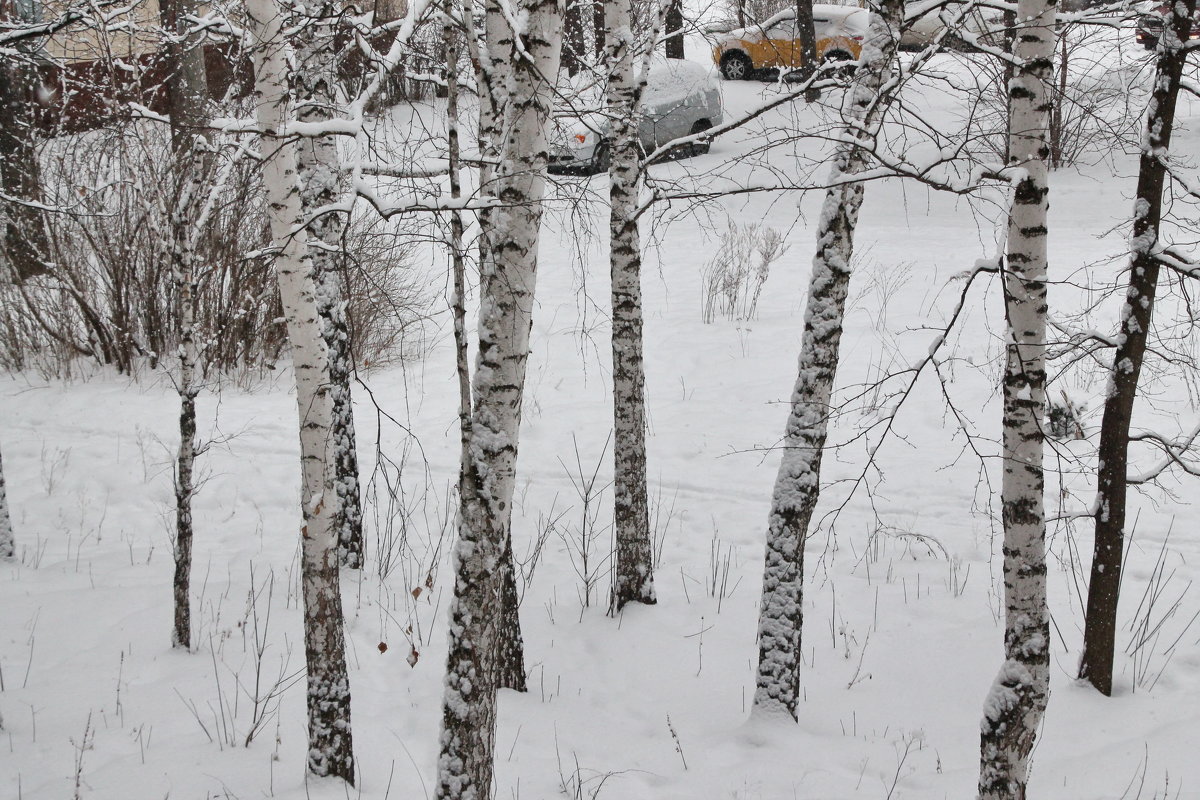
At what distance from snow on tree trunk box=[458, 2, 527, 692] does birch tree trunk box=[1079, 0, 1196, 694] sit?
106 inches

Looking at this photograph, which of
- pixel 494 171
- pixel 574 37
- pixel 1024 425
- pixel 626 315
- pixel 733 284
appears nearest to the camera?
pixel 1024 425

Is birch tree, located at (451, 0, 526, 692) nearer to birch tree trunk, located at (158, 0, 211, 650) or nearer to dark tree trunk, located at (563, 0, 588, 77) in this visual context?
birch tree trunk, located at (158, 0, 211, 650)

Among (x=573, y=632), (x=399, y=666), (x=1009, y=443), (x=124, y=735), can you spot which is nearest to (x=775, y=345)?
(x=573, y=632)

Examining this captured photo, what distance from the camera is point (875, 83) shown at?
12.2 feet

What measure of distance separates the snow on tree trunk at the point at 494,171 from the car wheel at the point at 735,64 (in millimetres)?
17838

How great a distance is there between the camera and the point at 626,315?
518 centimetres

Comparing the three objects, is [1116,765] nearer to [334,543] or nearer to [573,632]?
[573,632]

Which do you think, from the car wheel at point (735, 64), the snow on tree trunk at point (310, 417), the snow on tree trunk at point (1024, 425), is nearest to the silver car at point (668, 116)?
the car wheel at point (735, 64)

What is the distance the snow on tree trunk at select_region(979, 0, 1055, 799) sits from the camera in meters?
3.10

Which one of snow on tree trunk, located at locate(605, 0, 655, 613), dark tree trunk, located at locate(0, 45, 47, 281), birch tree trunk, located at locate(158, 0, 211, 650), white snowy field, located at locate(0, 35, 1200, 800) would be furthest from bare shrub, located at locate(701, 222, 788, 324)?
dark tree trunk, located at locate(0, 45, 47, 281)

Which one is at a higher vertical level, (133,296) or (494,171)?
Result: (494,171)

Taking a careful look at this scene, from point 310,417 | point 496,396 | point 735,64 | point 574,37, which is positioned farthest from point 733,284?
point 735,64

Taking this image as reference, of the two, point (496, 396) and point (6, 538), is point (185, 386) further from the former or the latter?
point (6, 538)

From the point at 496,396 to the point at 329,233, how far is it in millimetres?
2763
